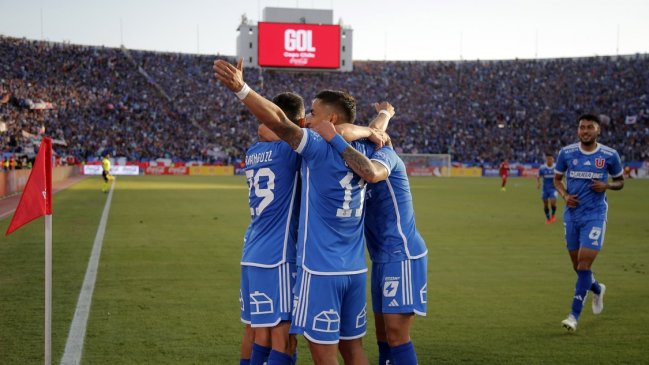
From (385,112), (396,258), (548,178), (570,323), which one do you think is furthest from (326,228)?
(548,178)

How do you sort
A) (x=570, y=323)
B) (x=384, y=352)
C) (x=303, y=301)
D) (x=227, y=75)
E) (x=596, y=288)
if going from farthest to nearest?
(x=596, y=288) < (x=570, y=323) < (x=384, y=352) < (x=303, y=301) < (x=227, y=75)

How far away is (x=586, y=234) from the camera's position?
26.0 feet

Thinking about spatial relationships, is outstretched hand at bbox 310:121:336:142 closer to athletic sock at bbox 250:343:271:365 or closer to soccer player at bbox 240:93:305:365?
soccer player at bbox 240:93:305:365

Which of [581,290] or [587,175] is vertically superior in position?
[587,175]

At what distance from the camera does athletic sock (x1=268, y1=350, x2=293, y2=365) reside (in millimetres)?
4301

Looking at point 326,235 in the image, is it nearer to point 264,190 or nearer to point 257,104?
point 264,190

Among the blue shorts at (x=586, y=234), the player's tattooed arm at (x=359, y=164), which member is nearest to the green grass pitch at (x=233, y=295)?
the blue shorts at (x=586, y=234)

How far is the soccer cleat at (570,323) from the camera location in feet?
23.7

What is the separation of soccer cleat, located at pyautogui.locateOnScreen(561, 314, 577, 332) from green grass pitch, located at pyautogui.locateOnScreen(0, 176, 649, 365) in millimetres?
67

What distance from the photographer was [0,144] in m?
48.4

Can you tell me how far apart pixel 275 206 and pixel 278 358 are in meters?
0.99

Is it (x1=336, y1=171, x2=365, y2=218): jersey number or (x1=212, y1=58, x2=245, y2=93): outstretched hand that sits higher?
(x1=212, y1=58, x2=245, y2=93): outstretched hand

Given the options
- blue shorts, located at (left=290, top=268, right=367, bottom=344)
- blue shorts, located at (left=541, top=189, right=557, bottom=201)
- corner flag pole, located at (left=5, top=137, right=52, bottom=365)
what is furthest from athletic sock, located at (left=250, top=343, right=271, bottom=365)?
blue shorts, located at (left=541, top=189, right=557, bottom=201)

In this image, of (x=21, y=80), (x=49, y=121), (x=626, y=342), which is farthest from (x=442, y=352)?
(x=21, y=80)
